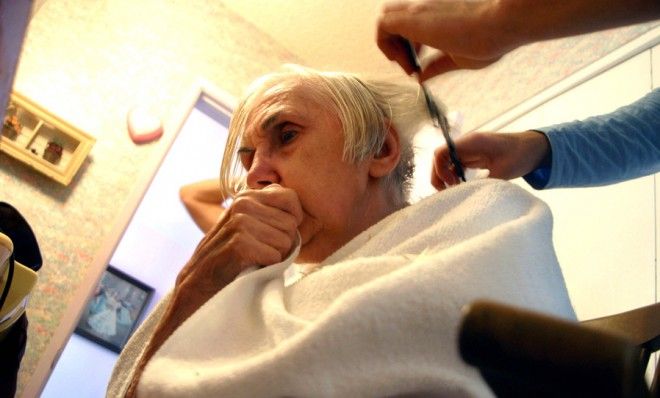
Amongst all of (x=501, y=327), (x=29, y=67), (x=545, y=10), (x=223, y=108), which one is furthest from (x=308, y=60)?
(x=501, y=327)

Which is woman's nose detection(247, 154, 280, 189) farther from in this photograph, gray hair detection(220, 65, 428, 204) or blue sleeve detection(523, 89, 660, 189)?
blue sleeve detection(523, 89, 660, 189)

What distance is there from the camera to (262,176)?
→ 3.16 ft

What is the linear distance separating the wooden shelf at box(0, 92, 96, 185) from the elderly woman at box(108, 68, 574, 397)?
3.35 feet

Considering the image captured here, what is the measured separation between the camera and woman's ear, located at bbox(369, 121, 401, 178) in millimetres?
1016

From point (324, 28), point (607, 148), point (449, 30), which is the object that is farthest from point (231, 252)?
point (324, 28)

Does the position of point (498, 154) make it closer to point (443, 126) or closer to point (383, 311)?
point (443, 126)

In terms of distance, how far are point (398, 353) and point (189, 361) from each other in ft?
0.71

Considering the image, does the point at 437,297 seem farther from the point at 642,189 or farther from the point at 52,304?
the point at 52,304

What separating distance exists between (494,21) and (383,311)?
42 centimetres

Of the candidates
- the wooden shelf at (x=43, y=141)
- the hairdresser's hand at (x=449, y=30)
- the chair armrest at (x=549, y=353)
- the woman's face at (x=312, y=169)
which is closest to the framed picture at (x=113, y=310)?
the wooden shelf at (x=43, y=141)

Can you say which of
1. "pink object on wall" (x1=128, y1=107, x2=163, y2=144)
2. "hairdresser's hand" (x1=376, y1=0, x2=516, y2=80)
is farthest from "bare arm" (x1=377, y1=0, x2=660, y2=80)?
"pink object on wall" (x1=128, y1=107, x2=163, y2=144)

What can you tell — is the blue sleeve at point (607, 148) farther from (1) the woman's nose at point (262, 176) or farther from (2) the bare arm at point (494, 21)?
(1) the woman's nose at point (262, 176)

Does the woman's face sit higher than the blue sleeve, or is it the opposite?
the blue sleeve

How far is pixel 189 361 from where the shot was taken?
1.85 ft
